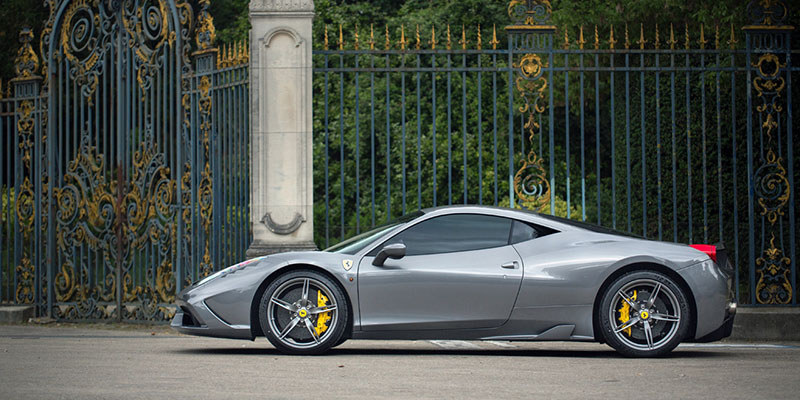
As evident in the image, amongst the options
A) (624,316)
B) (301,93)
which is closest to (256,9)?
(301,93)

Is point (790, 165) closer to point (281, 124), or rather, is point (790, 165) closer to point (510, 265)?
point (510, 265)

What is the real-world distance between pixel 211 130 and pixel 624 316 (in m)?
5.26

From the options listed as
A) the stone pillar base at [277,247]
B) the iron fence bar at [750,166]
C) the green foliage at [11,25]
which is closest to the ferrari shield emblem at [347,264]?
the stone pillar base at [277,247]

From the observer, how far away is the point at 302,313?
28.0 ft

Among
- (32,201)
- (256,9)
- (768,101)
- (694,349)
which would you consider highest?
(256,9)

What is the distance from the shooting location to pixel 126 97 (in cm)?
1257

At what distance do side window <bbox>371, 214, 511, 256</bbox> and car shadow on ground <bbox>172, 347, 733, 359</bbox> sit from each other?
860 mm

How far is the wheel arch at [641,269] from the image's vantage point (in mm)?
8516

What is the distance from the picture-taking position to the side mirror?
8469 mm

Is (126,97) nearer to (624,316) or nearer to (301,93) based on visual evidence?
(301,93)

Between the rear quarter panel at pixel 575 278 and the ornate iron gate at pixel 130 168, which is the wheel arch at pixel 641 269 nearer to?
the rear quarter panel at pixel 575 278

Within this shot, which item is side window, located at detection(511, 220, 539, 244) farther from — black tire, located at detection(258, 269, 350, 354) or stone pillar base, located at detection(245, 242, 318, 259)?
stone pillar base, located at detection(245, 242, 318, 259)

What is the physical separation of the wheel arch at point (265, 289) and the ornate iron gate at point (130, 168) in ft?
9.61

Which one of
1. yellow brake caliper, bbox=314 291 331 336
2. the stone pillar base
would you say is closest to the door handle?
yellow brake caliper, bbox=314 291 331 336
